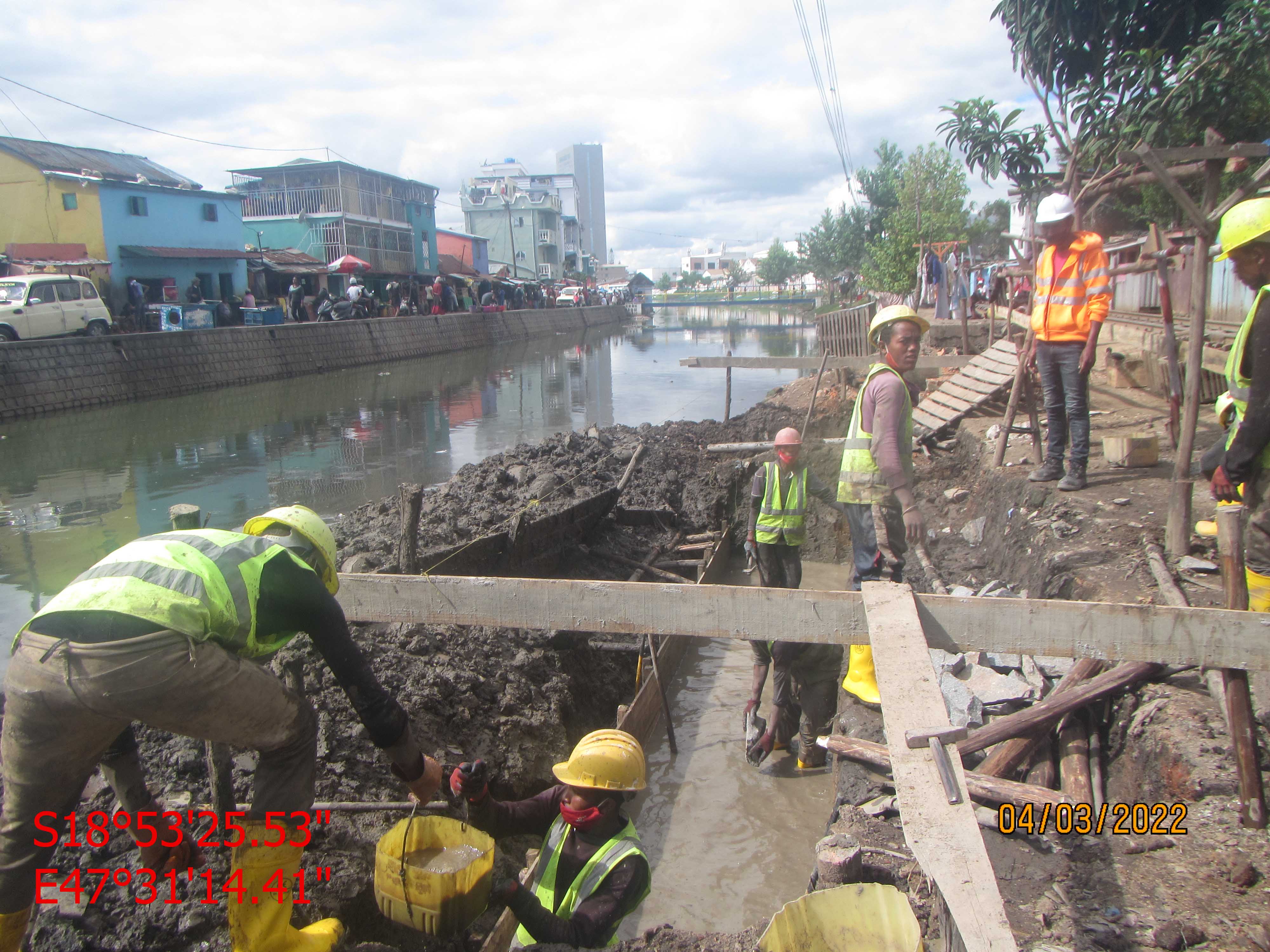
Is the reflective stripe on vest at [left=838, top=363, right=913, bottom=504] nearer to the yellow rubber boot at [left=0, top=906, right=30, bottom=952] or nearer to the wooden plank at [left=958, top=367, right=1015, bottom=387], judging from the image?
the yellow rubber boot at [left=0, top=906, right=30, bottom=952]

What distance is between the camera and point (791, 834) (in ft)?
15.1

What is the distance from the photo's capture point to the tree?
111375 millimetres

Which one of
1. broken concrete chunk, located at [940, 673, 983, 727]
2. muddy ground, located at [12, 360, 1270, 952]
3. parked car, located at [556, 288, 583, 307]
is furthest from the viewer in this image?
parked car, located at [556, 288, 583, 307]

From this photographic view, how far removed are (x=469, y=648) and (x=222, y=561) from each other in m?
2.77

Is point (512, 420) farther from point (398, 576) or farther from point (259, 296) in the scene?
point (259, 296)

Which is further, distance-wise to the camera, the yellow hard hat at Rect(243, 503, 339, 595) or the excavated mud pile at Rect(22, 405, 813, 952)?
the excavated mud pile at Rect(22, 405, 813, 952)

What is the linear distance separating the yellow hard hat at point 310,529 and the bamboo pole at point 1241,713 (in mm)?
3042

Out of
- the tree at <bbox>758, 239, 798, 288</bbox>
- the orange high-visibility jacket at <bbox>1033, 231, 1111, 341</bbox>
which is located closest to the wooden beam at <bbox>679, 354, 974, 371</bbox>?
the orange high-visibility jacket at <bbox>1033, 231, 1111, 341</bbox>

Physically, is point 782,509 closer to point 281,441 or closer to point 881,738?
point 881,738

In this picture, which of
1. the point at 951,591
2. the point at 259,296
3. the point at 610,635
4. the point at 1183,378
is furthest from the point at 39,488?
the point at 259,296

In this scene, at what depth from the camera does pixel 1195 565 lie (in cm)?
444
